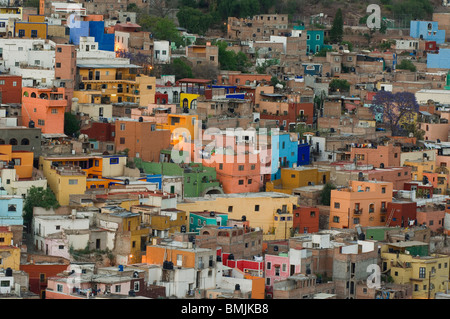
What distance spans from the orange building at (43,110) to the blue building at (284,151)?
15.7 ft

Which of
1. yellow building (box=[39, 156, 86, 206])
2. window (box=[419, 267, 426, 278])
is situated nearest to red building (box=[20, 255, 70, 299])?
yellow building (box=[39, 156, 86, 206])

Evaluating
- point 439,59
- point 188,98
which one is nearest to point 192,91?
point 188,98

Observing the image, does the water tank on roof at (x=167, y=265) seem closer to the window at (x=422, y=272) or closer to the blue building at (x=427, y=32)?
the window at (x=422, y=272)

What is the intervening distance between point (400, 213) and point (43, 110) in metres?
8.21

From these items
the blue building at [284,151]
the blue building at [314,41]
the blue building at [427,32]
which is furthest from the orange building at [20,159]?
the blue building at [427,32]

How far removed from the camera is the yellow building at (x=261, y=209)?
30062 millimetres

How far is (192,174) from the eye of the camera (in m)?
31.7

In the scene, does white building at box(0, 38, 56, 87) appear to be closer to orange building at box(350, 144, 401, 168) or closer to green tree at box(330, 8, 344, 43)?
orange building at box(350, 144, 401, 168)

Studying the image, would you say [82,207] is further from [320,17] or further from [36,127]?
[320,17]

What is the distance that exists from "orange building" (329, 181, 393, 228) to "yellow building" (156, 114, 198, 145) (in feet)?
15.5

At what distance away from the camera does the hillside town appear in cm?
2561

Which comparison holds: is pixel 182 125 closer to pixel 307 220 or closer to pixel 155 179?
pixel 155 179

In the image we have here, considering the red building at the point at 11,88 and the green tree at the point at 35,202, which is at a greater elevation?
the red building at the point at 11,88

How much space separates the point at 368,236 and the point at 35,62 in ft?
37.4
